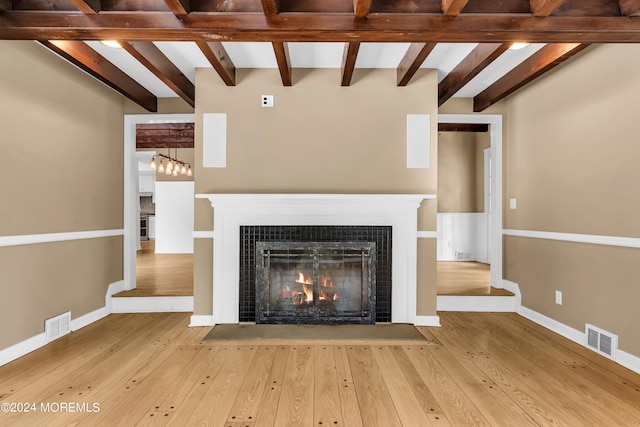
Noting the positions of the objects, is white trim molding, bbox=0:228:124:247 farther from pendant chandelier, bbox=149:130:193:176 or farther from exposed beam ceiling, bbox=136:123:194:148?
exposed beam ceiling, bbox=136:123:194:148

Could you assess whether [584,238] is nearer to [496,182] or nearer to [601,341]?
[601,341]

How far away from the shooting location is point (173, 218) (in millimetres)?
8133

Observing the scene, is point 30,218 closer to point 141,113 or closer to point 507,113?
point 141,113

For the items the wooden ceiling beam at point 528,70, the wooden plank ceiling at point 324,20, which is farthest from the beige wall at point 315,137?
the wooden plank ceiling at point 324,20

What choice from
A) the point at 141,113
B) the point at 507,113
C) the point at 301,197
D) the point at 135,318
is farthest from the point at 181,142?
the point at 507,113

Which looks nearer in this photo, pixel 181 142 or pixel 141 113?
pixel 141 113

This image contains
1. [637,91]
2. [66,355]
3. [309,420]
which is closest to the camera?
[309,420]

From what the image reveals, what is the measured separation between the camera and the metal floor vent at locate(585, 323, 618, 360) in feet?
8.62

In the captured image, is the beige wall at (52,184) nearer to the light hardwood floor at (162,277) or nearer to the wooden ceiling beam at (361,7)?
the light hardwood floor at (162,277)

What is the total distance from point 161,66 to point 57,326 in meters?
2.51

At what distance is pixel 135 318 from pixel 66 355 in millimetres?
942

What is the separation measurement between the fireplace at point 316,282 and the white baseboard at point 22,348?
1801 millimetres

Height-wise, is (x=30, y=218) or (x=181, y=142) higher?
(x=181, y=142)

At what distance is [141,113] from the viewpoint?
416cm
